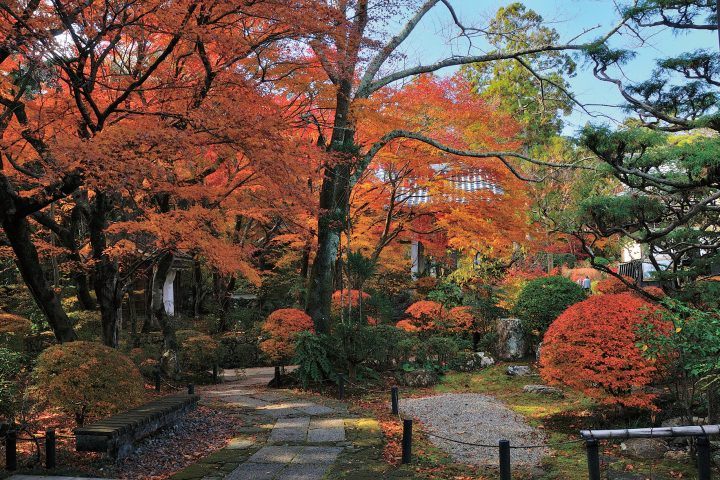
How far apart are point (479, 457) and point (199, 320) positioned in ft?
53.5

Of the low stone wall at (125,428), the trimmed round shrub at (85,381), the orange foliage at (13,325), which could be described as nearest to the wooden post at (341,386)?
the low stone wall at (125,428)

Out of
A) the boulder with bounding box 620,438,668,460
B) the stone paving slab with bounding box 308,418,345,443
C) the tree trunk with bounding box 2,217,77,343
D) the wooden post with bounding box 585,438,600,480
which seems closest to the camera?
the wooden post with bounding box 585,438,600,480

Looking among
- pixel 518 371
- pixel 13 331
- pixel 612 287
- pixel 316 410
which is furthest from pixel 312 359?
pixel 612 287

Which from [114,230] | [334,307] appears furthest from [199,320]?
[114,230]

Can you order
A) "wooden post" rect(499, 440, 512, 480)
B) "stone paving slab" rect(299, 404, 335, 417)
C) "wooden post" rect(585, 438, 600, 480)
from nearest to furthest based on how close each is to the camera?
"wooden post" rect(585, 438, 600, 480)
"wooden post" rect(499, 440, 512, 480)
"stone paving slab" rect(299, 404, 335, 417)

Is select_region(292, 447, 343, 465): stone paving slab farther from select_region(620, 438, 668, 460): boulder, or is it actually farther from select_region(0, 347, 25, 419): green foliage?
select_region(0, 347, 25, 419): green foliage

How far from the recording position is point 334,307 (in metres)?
15.3

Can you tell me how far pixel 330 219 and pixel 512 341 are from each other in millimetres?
5660

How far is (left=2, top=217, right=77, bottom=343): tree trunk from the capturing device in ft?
25.2

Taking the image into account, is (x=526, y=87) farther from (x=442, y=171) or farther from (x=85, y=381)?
(x=85, y=381)

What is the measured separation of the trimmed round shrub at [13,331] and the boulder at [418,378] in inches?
336

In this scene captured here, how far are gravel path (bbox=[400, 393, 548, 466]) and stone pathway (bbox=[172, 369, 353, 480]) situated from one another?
1.25 meters

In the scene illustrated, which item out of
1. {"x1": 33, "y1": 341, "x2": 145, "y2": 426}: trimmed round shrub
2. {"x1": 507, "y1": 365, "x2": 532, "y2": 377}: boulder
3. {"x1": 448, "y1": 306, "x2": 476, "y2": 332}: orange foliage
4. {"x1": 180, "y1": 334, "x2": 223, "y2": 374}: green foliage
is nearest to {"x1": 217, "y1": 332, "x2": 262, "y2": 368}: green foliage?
{"x1": 180, "y1": 334, "x2": 223, "y2": 374}: green foliage

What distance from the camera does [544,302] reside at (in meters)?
13.4
